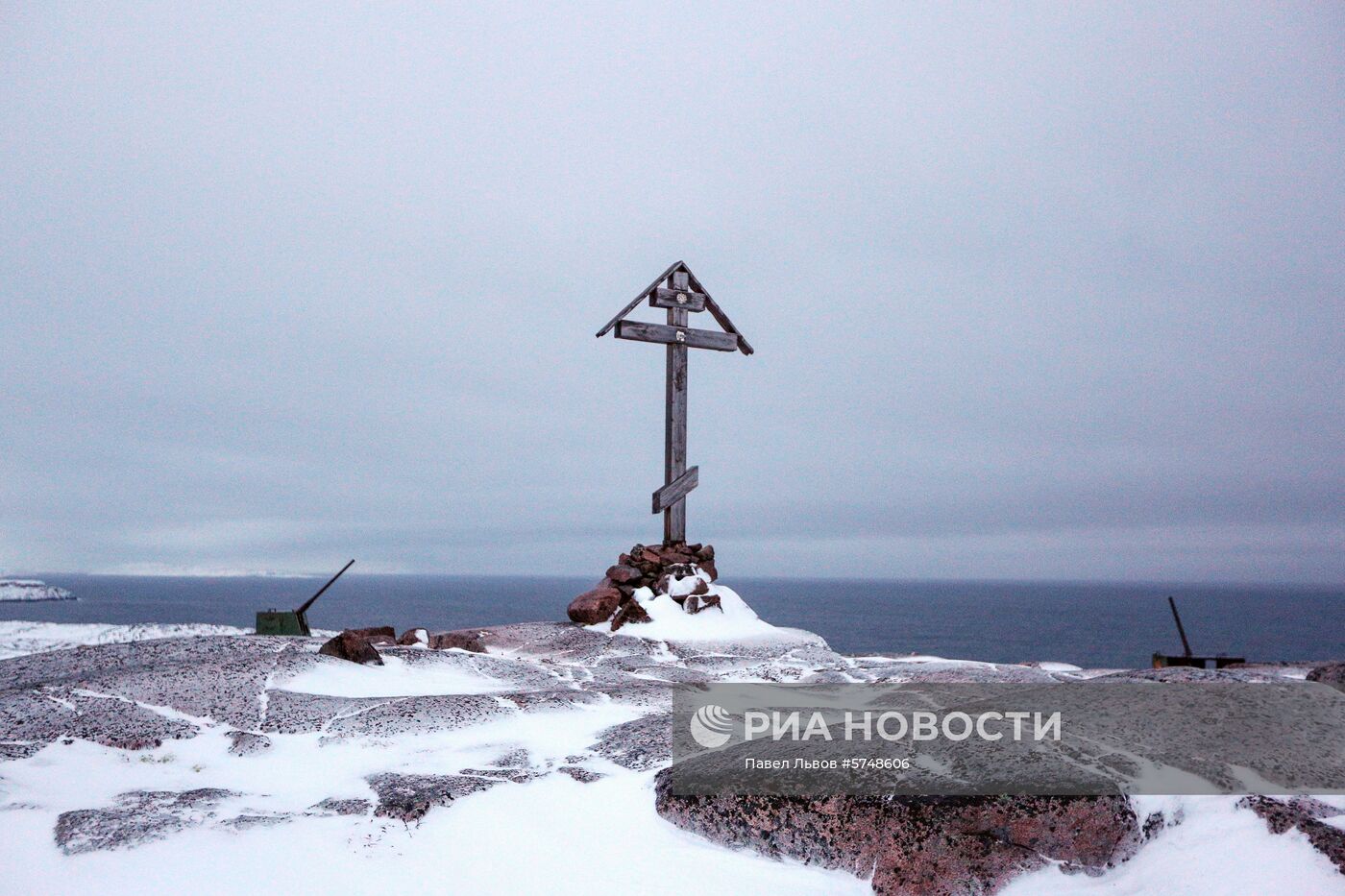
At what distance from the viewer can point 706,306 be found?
55.3 ft

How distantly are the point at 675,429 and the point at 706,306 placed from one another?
2.89m

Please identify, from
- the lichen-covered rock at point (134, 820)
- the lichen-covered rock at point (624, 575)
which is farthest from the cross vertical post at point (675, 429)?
the lichen-covered rock at point (134, 820)

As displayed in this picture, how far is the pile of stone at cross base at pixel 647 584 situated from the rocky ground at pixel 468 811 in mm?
5726

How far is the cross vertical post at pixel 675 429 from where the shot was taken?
16.0m

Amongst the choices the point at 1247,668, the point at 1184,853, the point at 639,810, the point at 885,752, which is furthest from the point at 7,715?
the point at 1247,668

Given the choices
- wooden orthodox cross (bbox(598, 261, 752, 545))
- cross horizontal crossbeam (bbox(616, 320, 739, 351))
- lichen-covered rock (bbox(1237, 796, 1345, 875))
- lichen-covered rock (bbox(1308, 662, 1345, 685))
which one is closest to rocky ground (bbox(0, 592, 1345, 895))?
lichen-covered rock (bbox(1237, 796, 1345, 875))

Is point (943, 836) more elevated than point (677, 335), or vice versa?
point (677, 335)

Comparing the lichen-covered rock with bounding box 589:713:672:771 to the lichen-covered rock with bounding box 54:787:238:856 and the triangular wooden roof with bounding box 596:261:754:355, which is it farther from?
the triangular wooden roof with bounding box 596:261:754:355

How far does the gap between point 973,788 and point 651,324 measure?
1239 cm

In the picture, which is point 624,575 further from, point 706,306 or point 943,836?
point 943,836

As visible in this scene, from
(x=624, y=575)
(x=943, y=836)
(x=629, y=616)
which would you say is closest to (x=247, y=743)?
(x=943, y=836)

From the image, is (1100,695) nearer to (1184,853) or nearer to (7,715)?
(1184,853)

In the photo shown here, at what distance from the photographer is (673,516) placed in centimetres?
1606

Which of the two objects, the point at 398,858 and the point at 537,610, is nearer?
the point at 398,858
